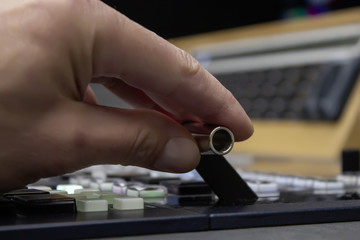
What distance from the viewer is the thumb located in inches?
15.2

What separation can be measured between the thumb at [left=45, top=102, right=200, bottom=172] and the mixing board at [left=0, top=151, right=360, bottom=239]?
30 millimetres

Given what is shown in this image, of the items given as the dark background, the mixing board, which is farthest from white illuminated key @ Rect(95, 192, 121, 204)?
the dark background

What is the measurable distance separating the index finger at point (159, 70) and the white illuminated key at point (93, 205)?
85 mm

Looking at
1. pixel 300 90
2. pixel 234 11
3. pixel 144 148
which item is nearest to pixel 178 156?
pixel 144 148

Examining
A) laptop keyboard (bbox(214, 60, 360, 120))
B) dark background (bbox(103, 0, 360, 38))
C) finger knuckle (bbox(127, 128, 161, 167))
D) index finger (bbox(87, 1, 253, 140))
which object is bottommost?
finger knuckle (bbox(127, 128, 161, 167))

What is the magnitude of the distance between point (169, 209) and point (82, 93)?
0.10 m

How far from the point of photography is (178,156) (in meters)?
0.43

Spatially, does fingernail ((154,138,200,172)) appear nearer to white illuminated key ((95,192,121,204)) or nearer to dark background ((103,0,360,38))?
white illuminated key ((95,192,121,204))

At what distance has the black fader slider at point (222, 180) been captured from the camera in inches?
19.4

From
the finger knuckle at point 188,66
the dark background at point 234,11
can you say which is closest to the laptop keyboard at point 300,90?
the dark background at point 234,11

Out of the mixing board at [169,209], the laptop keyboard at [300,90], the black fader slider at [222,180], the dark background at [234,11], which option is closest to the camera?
the mixing board at [169,209]

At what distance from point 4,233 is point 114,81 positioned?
0.19 m

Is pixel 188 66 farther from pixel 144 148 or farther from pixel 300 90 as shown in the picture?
pixel 300 90

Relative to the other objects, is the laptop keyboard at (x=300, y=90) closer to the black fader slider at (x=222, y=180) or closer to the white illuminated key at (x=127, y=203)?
the black fader slider at (x=222, y=180)
